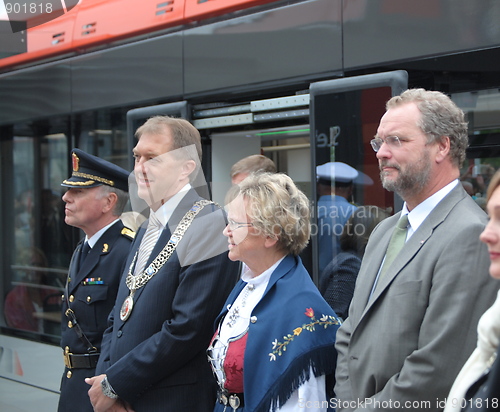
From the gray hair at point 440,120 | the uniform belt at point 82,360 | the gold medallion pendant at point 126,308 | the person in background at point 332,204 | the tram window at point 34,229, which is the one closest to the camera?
the gray hair at point 440,120

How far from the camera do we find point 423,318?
2.04 meters

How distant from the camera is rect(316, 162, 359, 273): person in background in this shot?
377 centimetres

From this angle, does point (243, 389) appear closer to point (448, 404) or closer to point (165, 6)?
point (448, 404)

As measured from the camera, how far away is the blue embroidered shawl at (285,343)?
234 cm

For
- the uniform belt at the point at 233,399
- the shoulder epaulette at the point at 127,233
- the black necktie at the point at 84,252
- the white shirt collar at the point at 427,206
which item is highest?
the white shirt collar at the point at 427,206

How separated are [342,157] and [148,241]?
1261 millimetres

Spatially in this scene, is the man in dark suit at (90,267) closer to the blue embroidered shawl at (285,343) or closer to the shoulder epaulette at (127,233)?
the shoulder epaulette at (127,233)

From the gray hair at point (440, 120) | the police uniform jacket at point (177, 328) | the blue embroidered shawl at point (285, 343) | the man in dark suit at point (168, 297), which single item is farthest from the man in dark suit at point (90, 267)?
the gray hair at point (440, 120)

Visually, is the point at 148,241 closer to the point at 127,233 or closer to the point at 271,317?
the point at 127,233

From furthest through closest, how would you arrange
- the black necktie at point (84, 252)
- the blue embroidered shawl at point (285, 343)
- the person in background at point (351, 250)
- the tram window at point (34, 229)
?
the tram window at point (34, 229), the black necktie at point (84, 252), the person in background at point (351, 250), the blue embroidered shawl at point (285, 343)

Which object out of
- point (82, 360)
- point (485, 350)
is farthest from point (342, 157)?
point (485, 350)

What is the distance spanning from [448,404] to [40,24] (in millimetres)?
5317

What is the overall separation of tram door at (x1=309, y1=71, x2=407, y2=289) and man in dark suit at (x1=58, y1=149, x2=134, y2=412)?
3.47 feet

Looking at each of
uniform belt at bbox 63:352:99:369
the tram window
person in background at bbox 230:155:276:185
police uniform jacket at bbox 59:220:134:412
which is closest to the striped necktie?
police uniform jacket at bbox 59:220:134:412
